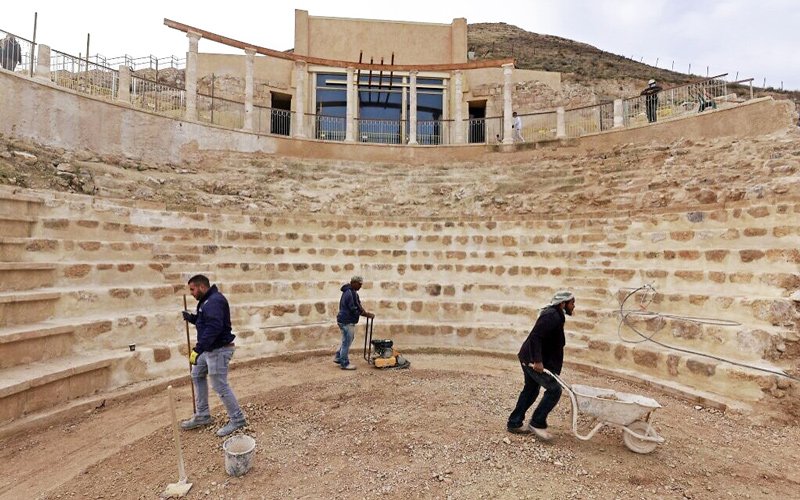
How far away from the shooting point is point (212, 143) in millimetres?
13312

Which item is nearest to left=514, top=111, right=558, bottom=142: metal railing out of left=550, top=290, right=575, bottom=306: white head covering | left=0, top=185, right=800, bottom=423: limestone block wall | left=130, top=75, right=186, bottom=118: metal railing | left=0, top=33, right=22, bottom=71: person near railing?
left=0, top=185, right=800, bottom=423: limestone block wall

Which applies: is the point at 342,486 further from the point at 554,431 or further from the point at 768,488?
the point at 768,488

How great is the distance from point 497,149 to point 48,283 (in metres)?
12.7

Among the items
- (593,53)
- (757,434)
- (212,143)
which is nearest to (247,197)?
(212,143)

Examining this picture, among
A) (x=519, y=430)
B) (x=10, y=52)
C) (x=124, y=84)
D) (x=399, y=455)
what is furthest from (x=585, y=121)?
(x=10, y=52)

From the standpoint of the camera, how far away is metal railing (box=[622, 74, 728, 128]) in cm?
1307

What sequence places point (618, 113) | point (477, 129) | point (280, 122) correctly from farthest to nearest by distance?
point (477, 129)
point (280, 122)
point (618, 113)

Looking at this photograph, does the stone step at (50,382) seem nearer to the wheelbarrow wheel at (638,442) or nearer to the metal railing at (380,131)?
the wheelbarrow wheel at (638,442)

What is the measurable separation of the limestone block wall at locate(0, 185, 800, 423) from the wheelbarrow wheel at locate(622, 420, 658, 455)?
6.27 feet

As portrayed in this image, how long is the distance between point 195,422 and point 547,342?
386 centimetres

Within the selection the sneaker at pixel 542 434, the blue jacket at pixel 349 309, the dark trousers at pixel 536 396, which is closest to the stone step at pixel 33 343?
the blue jacket at pixel 349 309

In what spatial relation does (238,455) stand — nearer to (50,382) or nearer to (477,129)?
(50,382)

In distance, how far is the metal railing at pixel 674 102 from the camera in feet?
42.9

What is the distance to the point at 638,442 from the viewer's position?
13.1 feet
